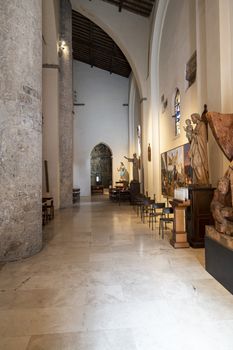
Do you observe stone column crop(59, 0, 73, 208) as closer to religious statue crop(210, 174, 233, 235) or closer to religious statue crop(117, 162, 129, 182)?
religious statue crop(117, 162, 129, 182)

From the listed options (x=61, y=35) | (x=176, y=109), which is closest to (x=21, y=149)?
(x=176, y=109)

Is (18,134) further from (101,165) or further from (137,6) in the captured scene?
(101,165)

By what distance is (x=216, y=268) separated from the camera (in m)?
3.37

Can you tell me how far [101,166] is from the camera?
73.9 ft

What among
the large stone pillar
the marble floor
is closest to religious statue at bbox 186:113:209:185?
the marble floor

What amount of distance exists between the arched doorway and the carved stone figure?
55.5 feet

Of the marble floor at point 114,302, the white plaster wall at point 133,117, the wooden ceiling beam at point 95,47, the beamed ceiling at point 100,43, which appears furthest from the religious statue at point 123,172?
the marble floor at point 114,302

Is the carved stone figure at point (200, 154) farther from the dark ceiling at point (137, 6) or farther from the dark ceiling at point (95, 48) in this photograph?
the dark ceiling at point (95, 48)

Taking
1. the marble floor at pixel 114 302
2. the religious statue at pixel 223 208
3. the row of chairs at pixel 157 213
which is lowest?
the marble floor at pixel 114 302

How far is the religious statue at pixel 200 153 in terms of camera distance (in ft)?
16.8

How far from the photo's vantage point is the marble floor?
86.2 inches

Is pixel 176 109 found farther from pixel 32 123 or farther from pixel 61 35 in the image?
pixel 61 35

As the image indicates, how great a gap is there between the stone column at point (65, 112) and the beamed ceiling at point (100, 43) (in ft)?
6.51

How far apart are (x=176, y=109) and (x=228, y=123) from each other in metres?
5.94
